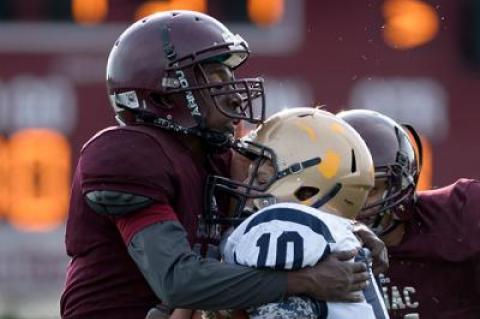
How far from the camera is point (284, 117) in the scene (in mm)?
3799

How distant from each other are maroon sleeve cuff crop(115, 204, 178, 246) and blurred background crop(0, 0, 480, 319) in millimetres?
5941

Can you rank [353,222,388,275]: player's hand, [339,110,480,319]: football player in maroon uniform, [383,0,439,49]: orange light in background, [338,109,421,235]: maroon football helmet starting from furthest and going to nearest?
1. [383,0,439,49]: orange light in background
2. [339,110,480,319]: football player in maroon uniform
3. [338,109,421,235]: maroon football helmet
4. [353,222,388,275]: player's hand

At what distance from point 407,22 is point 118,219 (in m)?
6.42

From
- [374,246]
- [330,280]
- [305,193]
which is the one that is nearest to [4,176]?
[374,246]

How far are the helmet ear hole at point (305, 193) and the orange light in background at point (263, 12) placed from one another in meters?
6.14

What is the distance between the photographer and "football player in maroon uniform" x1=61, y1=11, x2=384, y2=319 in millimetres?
3518

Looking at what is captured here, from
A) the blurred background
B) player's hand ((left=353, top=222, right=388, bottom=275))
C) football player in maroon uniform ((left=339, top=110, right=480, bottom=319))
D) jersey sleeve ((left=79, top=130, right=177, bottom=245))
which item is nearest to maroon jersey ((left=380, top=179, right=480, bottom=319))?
football player in maroon uniform ((left=339, top=110, right=480, bottom=319))

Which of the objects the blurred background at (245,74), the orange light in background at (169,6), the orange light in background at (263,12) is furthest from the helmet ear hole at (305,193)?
the orange light in background at (263,12)

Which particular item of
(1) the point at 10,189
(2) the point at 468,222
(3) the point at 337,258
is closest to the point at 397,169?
(2) the point at 468,222

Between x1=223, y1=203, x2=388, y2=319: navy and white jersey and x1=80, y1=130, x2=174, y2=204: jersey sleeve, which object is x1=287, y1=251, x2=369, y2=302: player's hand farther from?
x1=80, y1=130, x2=174, y2=204: jersey sleeve

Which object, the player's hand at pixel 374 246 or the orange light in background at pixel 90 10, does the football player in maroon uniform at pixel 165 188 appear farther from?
the orange light in background at pixel 90 10

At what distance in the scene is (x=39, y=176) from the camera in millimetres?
9805

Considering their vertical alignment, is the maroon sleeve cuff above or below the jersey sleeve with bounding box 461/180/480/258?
above

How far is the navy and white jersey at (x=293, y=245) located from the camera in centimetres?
339
